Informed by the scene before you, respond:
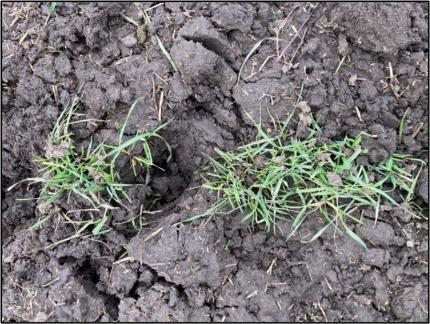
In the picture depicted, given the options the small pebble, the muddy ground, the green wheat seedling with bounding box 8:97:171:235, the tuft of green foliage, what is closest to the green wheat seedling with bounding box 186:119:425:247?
the muddy ground

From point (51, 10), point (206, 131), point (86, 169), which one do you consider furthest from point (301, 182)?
point (51, 10)

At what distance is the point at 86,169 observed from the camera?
2.25 metres

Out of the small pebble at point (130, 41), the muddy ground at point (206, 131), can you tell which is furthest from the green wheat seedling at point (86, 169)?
the small pebble at point (130, 41)

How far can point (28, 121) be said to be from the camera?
229cm

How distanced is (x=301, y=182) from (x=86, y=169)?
0.98 m

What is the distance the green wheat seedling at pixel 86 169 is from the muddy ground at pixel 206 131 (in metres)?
0.06

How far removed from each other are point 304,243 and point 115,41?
1.28m

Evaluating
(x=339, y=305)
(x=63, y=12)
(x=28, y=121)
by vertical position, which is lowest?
(x=339, y=305)

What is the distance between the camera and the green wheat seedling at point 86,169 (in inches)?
87.2

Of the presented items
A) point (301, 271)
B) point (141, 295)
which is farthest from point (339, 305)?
point (141, 295)

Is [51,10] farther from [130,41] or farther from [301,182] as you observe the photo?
[301,182]

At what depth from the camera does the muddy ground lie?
7.03 ft

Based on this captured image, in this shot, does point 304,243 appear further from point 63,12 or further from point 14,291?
point 63,12

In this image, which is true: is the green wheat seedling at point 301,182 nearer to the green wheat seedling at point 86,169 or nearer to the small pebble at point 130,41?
the green wheat seedling at point 86,169
